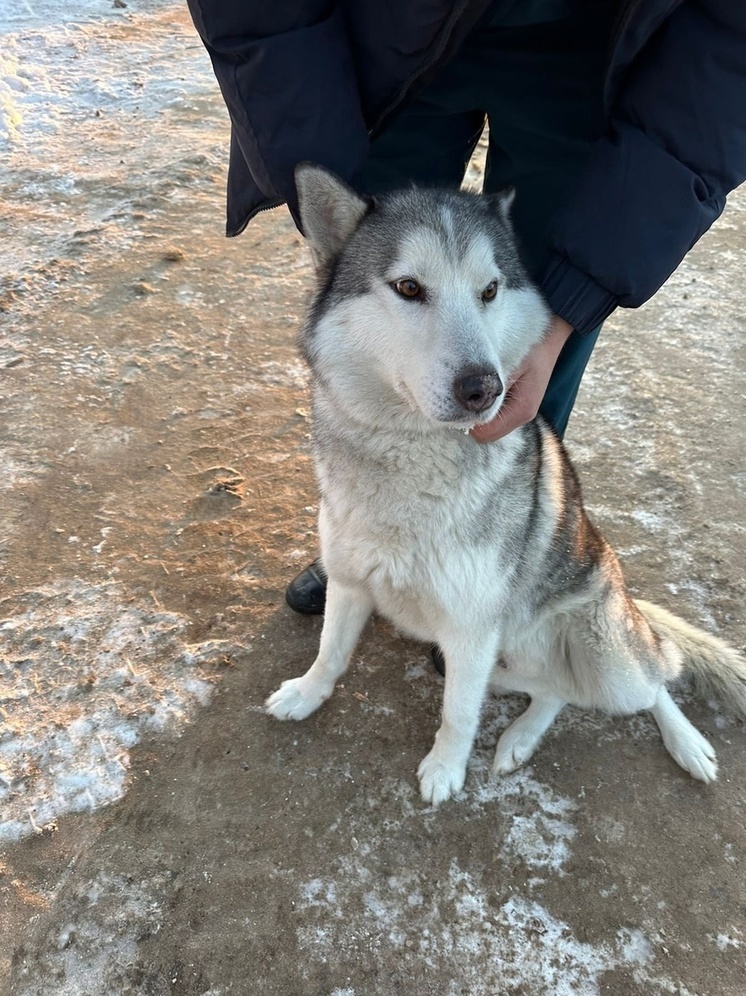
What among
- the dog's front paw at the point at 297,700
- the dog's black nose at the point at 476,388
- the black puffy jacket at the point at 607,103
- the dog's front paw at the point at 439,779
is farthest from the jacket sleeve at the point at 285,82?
the dog's front paw at the point at 439,779

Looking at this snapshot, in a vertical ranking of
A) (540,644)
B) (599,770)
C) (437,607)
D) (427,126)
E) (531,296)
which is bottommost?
(599,770)

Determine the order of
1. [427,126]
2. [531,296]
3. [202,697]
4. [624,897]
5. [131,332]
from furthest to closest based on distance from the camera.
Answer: [131,332] → [202,697] → [427,126] → [624,897] → [531,296]

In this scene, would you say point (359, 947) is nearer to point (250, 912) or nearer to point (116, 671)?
point (250, 912)

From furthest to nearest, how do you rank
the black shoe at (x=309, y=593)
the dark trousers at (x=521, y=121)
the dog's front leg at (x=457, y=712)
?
the black shoe at (x=309, y=593), the dog's front leg at (x=457, y=712), the dark trousers at (x=521, y=121)

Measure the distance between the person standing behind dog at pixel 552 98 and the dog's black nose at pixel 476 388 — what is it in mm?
263

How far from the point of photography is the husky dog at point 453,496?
1.74m

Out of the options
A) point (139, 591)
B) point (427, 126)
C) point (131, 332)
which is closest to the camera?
point (427, 126)

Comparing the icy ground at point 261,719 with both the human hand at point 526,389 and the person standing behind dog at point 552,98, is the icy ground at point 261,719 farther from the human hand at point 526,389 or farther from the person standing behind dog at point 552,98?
the person standing behind dog at point 552,98

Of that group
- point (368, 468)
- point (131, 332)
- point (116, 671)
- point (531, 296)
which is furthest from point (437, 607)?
point (131, 332)

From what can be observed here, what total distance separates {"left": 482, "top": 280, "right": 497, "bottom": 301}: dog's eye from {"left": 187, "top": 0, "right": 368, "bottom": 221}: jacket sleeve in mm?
533

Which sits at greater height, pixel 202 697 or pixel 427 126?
pixel 427 126

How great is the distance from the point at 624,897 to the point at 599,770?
398mm

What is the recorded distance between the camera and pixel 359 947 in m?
1.95

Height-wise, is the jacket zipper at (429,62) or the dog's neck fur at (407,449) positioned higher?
the jacket zipper at (429,62)
